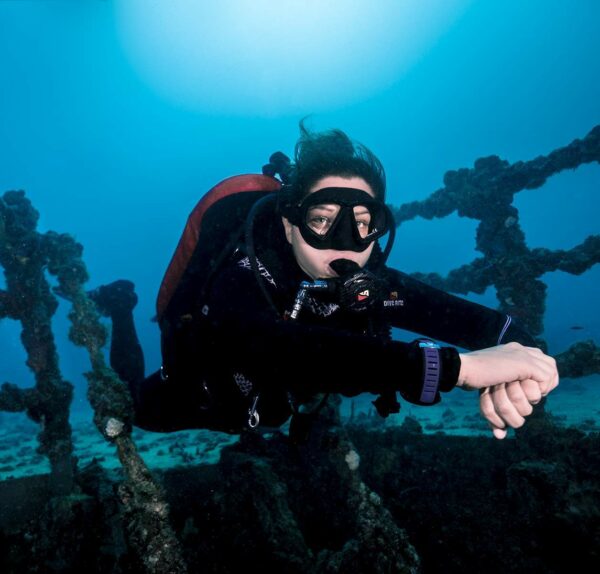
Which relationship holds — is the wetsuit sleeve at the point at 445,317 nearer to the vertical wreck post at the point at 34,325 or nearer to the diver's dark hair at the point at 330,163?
the diver's dark hair at the point at 330,163

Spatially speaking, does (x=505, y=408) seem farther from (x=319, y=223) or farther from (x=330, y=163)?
(x=330, y=163)

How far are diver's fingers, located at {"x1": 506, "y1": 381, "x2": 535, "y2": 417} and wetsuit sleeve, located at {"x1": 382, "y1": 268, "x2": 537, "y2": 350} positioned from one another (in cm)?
131

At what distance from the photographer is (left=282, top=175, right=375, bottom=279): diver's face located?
3139 millimetres

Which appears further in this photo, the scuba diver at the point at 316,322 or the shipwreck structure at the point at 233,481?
the shipwreck structure at the point at 233,481

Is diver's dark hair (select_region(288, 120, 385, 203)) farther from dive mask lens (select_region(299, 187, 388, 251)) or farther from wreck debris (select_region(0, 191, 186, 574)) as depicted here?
wreck debris (select_region(0, 191, 186, 574))

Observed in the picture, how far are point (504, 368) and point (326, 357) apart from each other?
954 mm

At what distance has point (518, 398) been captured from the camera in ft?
6.46

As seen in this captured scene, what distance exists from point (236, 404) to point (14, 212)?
21.3 feet

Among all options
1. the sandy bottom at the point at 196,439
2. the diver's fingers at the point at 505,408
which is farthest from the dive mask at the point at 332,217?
the sandy bottom at the point at 196,439

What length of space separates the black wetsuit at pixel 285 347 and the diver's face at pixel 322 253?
0.15 m

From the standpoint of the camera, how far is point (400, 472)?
16.9 feet

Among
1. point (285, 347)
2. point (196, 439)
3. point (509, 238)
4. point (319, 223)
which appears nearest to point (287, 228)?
point (319, 223)

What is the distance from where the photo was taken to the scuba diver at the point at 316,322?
6.23 ft

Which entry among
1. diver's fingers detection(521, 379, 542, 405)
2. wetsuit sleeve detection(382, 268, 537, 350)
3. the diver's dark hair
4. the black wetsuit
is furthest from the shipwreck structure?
the diver's dark hair
